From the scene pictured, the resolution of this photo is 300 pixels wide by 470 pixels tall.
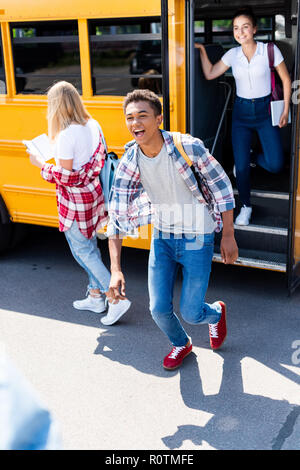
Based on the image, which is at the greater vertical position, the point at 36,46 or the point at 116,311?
→ the point at 36,46

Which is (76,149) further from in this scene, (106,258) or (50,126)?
(106,258)

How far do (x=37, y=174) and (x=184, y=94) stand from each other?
1.43 meters

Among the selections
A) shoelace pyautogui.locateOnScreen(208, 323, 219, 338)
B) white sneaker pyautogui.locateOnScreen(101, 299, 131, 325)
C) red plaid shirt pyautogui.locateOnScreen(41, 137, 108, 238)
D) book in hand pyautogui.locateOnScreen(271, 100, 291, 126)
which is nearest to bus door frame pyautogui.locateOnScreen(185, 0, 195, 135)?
book in hand pyautogui.locateOnScreen(271, 100, 291, 126)

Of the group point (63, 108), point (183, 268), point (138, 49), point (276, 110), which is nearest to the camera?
point (183, 268)

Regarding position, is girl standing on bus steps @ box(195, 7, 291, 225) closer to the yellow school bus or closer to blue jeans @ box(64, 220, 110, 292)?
the yellow school bus

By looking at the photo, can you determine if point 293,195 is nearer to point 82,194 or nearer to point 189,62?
point 189,62

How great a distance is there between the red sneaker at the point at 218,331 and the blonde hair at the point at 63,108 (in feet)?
4.90

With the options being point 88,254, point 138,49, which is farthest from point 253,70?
point 138,49

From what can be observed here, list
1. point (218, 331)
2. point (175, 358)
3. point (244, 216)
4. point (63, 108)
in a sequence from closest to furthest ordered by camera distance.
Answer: point (175, 358) → point (218, 331) → point (63, 108) → point (244, 216)

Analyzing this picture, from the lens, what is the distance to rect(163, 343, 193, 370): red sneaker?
3582 millimetres

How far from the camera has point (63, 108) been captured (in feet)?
12.5

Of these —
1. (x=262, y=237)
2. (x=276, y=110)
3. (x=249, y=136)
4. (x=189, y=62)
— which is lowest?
(x=262, y=237)

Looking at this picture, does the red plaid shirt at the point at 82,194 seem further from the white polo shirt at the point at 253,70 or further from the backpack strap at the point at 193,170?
the white polo shirt at the point at 253,70

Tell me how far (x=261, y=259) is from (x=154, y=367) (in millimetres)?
1196
